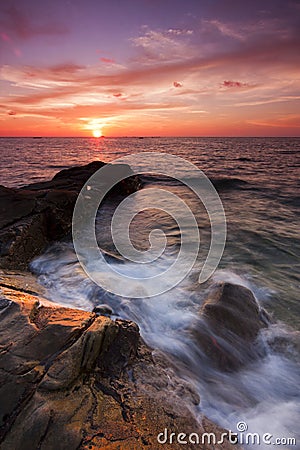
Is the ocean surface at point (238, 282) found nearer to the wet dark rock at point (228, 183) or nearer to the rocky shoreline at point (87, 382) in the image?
the rocky shoreline at point (87, 382)

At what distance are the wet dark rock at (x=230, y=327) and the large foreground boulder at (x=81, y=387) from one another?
1.02 m

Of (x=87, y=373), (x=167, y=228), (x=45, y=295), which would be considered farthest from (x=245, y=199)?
(x=87, y=373)

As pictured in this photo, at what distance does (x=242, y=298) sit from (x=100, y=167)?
10307mm

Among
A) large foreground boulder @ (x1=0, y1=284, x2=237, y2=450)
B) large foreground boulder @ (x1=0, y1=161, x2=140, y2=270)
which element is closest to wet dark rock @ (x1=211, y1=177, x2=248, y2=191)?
large foreground boulder @ (x1=0, y1=161, x2=140, y2=270)

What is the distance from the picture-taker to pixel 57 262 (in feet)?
19.0

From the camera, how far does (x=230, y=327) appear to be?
12.7 feet

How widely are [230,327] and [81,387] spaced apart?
8.29 feet

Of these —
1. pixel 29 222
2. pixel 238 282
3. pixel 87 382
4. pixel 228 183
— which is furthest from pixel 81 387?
pixel 228 183

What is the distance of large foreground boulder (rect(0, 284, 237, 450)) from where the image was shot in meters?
1.78

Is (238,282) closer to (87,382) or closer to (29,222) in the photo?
(87,382)

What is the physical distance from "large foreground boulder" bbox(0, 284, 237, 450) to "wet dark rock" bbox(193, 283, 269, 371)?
102 cm

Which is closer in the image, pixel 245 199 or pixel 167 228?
pixel 167 228

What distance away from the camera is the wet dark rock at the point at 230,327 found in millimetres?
3562

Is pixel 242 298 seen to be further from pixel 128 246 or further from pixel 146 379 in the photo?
pixel 128 246
